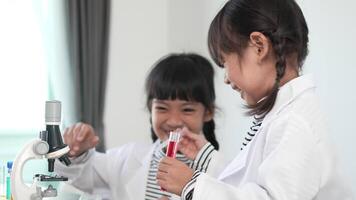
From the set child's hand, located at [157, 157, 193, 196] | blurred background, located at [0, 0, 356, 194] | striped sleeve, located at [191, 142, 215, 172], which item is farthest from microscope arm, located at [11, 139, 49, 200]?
blurred background, located at [0, 0, 356, 194]

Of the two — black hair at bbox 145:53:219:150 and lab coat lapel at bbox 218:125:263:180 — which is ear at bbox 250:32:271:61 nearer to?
lab coat lapel at bbox 218:125:263:180

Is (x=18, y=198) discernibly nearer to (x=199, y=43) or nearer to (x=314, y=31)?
(x=314, y=31)

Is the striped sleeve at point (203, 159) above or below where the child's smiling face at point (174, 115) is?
below

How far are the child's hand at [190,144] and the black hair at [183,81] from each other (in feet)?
0.53

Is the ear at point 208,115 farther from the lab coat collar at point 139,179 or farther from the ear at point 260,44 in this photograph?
the ear at point 260,44

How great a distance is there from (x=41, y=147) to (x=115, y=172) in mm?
660

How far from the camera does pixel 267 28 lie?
2.83 ft

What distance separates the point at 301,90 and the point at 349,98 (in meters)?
0.48

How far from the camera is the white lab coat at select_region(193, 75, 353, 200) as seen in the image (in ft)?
2.46

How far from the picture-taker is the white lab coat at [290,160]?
0.75 metres

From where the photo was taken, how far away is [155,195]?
1.37 meters

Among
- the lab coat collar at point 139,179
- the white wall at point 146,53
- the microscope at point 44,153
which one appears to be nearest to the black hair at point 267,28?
the microscope at point 44,153

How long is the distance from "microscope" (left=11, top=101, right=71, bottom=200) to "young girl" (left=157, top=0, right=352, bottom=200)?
0.20 meters

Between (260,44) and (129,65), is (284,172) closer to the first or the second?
(260,44)
